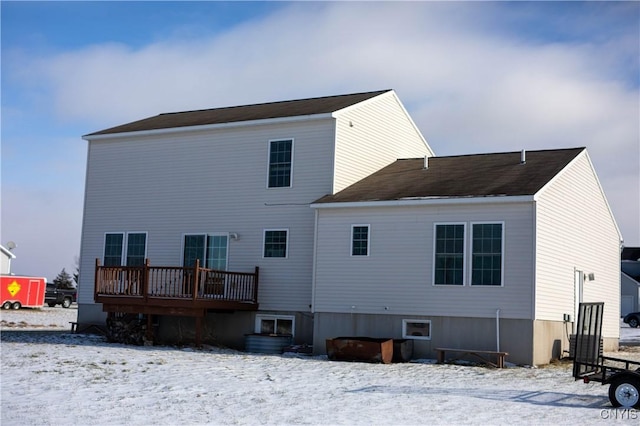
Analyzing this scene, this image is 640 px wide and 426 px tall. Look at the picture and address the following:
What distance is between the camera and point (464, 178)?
75.4ft

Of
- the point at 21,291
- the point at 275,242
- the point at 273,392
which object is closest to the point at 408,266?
the point at 275,242

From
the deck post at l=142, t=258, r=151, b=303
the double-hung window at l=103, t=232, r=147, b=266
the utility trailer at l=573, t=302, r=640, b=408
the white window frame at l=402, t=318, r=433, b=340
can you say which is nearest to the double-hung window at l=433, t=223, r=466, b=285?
the white window frame at l=402, t=318, r=433, b=340

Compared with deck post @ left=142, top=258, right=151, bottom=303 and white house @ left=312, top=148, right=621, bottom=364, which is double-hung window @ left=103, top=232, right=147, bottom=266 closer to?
deck post @ left=142, top=258, right=151, bottom=303

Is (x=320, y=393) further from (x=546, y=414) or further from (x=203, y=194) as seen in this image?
(x=203, y=194)

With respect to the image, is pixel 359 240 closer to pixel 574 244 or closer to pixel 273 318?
pixel 273 318

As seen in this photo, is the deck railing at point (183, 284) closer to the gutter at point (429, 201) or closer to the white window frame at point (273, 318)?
the white window frame at point (273, 318)

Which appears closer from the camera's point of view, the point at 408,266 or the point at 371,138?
the point at 408,266

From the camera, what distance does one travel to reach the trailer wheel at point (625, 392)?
42.9 feet

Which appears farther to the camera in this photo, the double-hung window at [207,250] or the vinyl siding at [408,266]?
the double-hung window at [207,250]

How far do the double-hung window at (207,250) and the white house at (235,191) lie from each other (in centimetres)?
3

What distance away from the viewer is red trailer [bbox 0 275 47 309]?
46.5m

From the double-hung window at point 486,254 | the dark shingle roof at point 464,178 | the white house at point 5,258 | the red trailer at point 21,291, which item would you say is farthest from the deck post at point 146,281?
the white house at point 5,258

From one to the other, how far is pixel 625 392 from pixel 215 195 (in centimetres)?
1556

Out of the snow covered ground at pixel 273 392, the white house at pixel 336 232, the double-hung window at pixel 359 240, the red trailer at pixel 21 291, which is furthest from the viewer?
the red trailer at pixel 21 291
